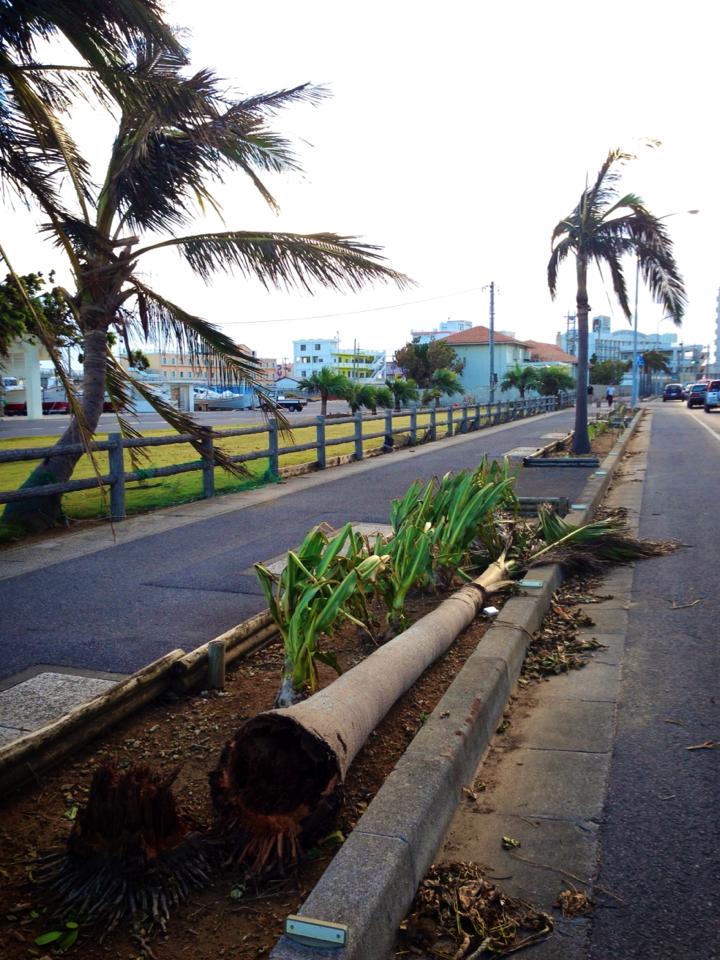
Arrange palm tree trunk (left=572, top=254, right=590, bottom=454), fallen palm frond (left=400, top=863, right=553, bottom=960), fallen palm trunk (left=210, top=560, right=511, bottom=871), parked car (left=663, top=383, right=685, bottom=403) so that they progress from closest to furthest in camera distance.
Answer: fallen palm frond (left=400, top=863, right=553, bottom=960), fallen palm trunk (left=210, top=560, right=511, bottom=871), palm tree trunk (left=572, top=254, right=590, bottom=454), parked car (left=663, top=383, right=685, bottom=403)

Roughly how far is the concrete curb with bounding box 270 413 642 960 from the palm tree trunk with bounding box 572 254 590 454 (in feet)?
47.6

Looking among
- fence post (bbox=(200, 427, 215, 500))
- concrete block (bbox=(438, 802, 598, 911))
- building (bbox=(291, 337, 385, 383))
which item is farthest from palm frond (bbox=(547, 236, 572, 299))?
building (bbox=(291, 337, 385, 383))

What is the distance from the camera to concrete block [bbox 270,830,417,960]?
2488 millimetres

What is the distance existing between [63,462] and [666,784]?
28.5 feet

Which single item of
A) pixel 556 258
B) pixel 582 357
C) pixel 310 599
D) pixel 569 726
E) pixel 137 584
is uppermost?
pixel 556 258

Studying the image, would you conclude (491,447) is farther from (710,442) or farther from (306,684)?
(306,684)

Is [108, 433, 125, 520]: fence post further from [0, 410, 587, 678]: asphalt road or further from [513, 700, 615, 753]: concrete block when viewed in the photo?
[513, 700, 615, 753]: concrete block

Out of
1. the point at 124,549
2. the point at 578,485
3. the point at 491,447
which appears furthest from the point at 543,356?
the point at 124,549

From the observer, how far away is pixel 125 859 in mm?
2891

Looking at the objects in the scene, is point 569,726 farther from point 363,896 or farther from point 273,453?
point 273,453

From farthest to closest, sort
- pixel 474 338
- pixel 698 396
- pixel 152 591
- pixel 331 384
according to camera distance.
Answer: pixel 474 338, pixel 698 396, pixel 331 384, pixel 152 591

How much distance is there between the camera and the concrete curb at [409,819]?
8.54 ft

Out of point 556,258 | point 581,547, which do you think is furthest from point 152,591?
point 556,258

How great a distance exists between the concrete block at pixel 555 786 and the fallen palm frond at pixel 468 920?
2.14 feet
